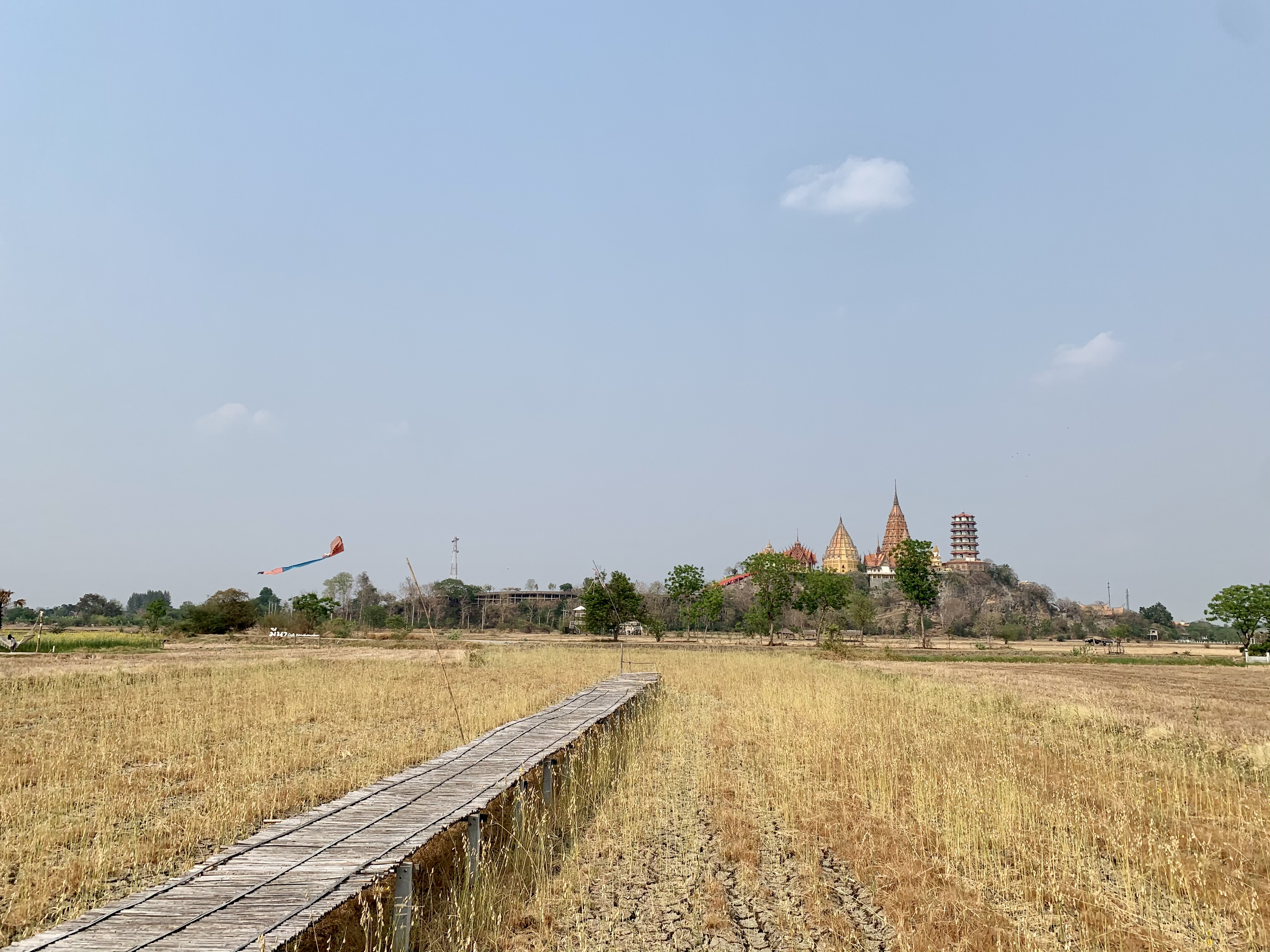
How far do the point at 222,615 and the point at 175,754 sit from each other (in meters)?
49.3

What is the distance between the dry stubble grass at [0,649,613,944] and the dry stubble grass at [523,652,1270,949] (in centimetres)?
365

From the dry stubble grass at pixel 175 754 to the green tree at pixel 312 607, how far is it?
40.1 metres

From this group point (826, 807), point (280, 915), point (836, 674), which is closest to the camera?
point (280, 915)

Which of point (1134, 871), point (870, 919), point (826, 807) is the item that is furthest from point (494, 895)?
point (1134, 871)

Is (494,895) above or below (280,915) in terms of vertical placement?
below

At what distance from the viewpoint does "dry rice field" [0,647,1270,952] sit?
232 inches

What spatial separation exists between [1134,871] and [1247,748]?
8.08 metres

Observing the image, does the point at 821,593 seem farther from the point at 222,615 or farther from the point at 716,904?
the point at 716,904

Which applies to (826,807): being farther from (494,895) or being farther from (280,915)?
(280,915)

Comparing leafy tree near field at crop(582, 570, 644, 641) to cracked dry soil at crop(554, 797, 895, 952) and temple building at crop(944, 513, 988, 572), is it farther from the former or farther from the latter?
temple building at crop(944, 513, 988, 572)

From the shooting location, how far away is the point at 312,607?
64562mm

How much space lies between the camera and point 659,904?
244 inches

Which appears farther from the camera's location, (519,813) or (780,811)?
(780,811)

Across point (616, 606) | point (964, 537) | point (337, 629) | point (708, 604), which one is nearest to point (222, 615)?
point (337, 629)
